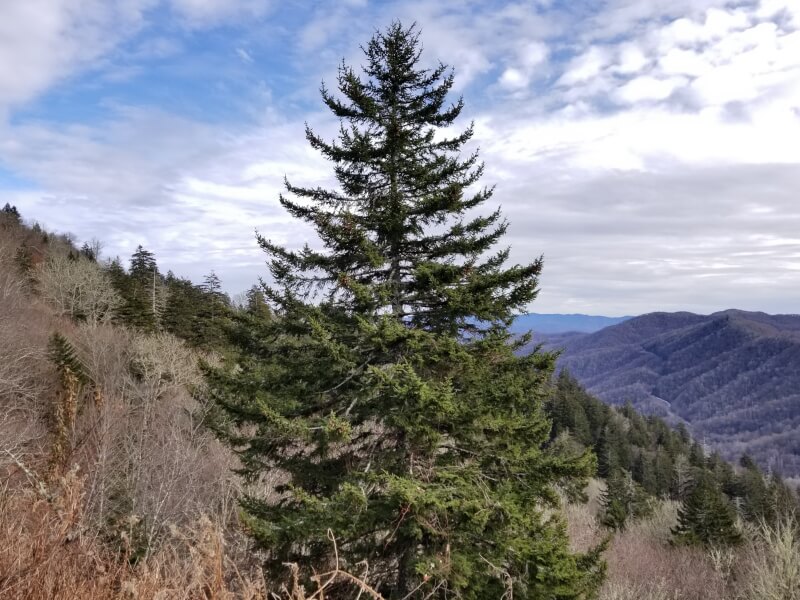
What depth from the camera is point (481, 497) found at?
741 cm

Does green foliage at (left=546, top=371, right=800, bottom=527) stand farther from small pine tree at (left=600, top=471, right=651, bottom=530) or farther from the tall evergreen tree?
the tall evergreen tree

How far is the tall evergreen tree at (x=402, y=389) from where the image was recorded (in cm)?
710

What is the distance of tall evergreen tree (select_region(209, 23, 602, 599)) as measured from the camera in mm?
7102

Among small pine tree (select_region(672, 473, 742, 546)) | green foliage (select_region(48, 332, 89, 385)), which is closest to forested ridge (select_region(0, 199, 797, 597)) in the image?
green foliage (select_region(48, 332, 89, 385))

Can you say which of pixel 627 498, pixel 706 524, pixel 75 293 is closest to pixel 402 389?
pixel 706 524

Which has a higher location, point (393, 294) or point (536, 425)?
point (393, 294)

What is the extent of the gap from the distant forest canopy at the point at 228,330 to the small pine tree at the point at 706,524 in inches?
188

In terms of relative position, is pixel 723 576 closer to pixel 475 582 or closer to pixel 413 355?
pixel 475 582

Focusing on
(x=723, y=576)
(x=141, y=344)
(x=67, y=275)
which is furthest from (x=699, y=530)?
(x=67, y=275)

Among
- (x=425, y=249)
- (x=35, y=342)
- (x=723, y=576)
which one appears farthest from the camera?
(x=35, y=342)

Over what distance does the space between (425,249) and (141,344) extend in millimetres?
25145

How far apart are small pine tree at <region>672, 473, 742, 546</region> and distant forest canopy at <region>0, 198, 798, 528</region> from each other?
478 centimetres

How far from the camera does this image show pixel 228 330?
9508 millimetres

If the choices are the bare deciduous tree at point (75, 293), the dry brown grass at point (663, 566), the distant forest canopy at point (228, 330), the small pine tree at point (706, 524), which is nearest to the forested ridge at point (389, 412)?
the distant forest canopy at point (228, 330)
